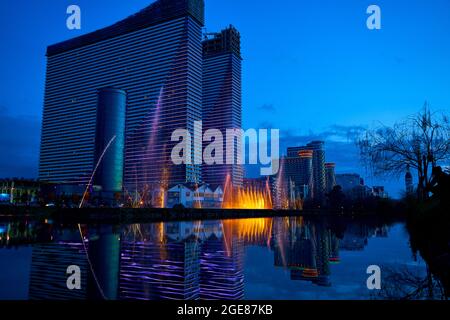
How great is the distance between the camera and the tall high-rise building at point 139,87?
457 ft

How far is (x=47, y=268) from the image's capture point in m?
10.1

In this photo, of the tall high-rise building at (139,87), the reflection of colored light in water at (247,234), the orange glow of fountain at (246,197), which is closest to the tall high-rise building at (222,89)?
the orange glow of fountain at (246,197)

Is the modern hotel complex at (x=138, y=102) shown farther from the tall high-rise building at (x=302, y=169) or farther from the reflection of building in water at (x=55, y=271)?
the reflection of building in water at (x=55, y=271)

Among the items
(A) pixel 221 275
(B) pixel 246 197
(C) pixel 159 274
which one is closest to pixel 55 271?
(C) pixel 159 274

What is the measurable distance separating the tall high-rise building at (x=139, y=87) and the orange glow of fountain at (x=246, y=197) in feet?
61.9

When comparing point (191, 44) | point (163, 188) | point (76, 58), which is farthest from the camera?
point (76, 58)

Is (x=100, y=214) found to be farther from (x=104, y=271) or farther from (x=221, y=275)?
(x=221, y=275)

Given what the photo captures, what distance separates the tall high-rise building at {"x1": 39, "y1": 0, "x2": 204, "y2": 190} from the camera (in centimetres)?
13938

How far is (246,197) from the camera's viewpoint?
155125 mm

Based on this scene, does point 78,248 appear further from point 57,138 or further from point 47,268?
point 57,138
